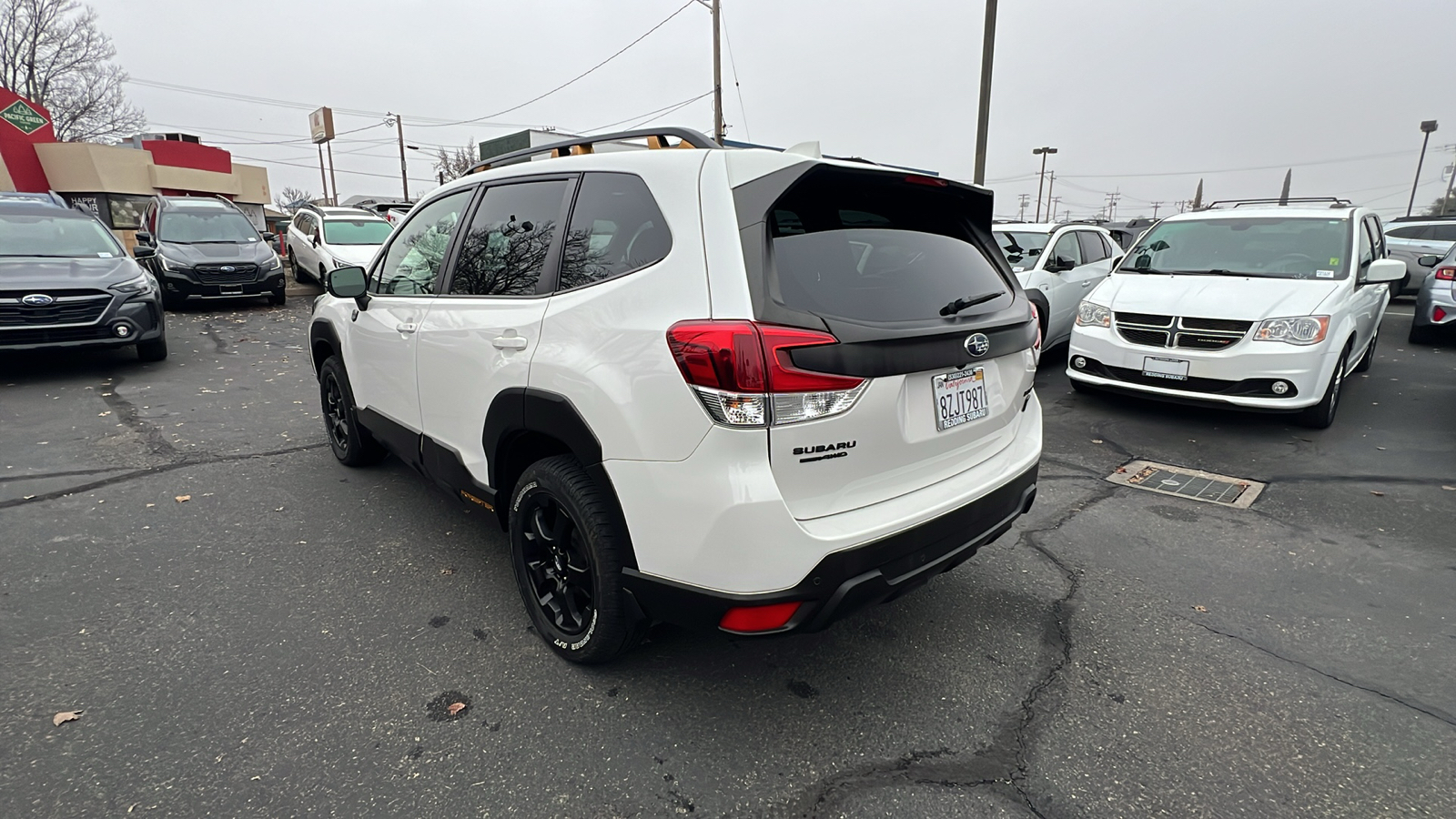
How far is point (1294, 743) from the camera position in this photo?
2.25 meters

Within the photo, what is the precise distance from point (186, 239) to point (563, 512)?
1266 centimetres

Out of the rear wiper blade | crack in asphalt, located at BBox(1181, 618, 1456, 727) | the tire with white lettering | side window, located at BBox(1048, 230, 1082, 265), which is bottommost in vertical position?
crack in asphalt, located at BBox(1181, 618, 1456, 727)

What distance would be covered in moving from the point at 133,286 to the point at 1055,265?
10060 mm

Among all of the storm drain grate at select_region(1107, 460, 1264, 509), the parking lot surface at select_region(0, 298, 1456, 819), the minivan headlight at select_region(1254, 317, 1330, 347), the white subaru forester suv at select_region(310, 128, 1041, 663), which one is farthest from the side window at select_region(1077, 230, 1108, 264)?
the white subaru forester suv at select_region(310, 128, 1041, 663)

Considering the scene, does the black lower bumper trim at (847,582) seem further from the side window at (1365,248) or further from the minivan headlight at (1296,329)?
the side window at (1365,248)

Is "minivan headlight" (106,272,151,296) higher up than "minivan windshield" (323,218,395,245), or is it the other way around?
"minivan windshield" (323,218,395,245)

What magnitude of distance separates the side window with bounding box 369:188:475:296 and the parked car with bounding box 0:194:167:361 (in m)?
4.98

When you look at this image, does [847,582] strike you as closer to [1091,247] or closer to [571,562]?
[571,562]

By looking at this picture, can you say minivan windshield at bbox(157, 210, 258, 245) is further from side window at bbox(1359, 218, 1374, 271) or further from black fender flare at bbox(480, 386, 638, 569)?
side window at bbox(1359, 218, 1374, 271)

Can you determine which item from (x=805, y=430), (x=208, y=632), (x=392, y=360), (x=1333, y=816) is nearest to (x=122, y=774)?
(x=208, y=632)

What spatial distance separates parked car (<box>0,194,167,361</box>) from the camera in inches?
253

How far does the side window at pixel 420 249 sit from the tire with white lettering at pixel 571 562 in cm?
132

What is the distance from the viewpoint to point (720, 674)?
261cm

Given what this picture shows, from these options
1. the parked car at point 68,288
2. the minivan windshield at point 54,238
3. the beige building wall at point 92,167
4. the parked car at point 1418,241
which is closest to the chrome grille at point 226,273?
the parked car at point 68,288
